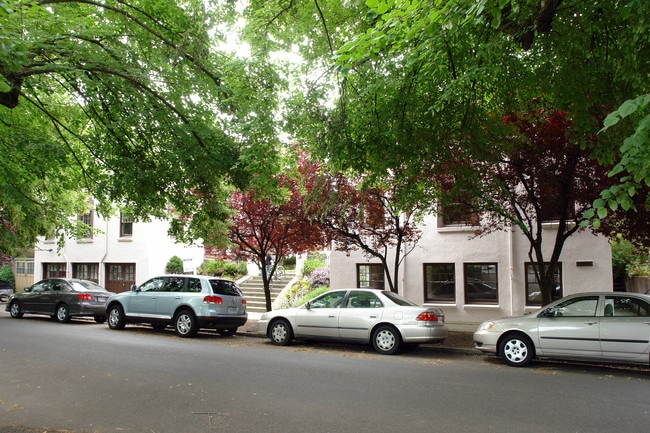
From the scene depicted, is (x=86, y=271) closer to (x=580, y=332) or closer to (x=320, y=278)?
(x=320, y=278)

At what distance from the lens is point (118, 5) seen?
8859mm

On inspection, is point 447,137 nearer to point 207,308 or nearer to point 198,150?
point 198,150

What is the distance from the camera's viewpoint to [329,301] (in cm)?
1176

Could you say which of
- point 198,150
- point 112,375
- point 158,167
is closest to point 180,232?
point 158,167

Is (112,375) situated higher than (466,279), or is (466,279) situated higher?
(466,279)

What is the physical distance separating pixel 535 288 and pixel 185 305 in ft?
34.8

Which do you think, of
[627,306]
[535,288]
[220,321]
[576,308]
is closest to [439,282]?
[535,288]

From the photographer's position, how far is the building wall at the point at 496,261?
46.6ft

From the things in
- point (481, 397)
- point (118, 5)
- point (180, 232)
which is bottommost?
point (481, 397)

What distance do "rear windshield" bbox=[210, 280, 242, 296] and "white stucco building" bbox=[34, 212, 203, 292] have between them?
1057 centimetres

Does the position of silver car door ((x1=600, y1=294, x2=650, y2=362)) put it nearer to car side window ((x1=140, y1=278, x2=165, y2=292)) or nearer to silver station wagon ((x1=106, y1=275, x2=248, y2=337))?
silver station wagon ((x1=106, y1=275, x2=248, y2=337))

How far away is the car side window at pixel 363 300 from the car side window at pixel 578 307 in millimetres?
3683

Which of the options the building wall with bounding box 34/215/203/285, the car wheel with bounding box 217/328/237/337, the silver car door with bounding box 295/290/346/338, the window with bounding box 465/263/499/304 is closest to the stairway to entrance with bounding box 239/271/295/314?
the building wall with bounding box 34/215/203/285

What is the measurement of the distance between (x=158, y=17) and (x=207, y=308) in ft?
24.3
